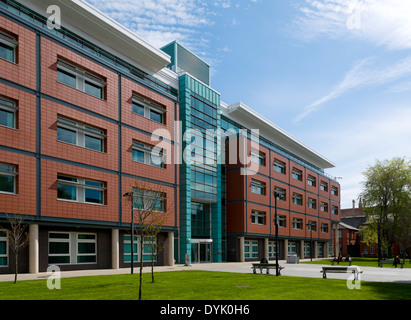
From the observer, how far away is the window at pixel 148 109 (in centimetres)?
3959

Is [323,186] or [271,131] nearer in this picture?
[271,131]

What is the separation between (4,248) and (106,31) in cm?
2030

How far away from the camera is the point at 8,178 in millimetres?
27297

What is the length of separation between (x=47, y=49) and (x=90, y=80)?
4.98 metres

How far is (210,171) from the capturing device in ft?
165

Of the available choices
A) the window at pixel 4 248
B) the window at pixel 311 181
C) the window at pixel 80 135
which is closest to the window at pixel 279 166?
the window at pixel 311 181

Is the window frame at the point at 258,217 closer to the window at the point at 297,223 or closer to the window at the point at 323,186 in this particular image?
the window at the point at 297,223

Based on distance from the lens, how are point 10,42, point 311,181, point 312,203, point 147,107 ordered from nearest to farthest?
point 10,42, point 147,107, point 312,203, point 311,181

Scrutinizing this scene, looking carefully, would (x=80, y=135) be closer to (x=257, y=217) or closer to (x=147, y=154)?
(x=147, y=154)

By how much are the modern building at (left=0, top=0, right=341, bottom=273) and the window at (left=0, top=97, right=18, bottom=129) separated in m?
0.07

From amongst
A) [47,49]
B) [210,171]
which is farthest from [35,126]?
[210,171]

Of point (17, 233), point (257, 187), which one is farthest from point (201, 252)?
point (17, 233)

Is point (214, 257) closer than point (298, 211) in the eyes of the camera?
Yes
